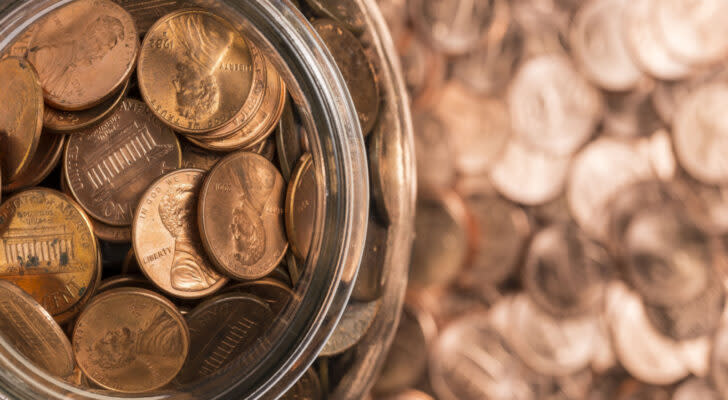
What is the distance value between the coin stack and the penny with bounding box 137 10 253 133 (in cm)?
26

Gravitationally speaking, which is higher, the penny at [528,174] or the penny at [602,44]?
the penny at [602,44]

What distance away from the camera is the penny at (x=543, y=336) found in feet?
1.97

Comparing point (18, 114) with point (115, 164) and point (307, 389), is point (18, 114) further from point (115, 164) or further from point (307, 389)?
point (307, 389)

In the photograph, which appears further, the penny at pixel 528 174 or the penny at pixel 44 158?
the penny at pixel 528 174

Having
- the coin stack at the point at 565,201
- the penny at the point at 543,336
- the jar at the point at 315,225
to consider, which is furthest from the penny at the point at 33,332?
the penny at the point at 543,336

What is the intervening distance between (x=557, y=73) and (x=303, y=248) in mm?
379

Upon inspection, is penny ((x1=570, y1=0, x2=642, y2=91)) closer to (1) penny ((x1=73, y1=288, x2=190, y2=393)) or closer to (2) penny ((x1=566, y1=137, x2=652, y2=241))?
(2) penny ((x1=566, y1=137, x2=652, y2=241))

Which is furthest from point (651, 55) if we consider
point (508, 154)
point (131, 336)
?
point (131, 336)

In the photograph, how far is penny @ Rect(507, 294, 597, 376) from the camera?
1.97 feet

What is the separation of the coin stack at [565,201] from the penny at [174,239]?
28 centimetres

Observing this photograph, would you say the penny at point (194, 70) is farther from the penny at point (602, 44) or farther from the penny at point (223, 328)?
the penny at point (602, 44)

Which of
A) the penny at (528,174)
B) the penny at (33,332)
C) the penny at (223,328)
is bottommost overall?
the penny at (528,174)

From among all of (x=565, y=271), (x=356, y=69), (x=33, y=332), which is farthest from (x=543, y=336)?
(x=33, y=332)

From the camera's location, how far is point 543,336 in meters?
0.60
